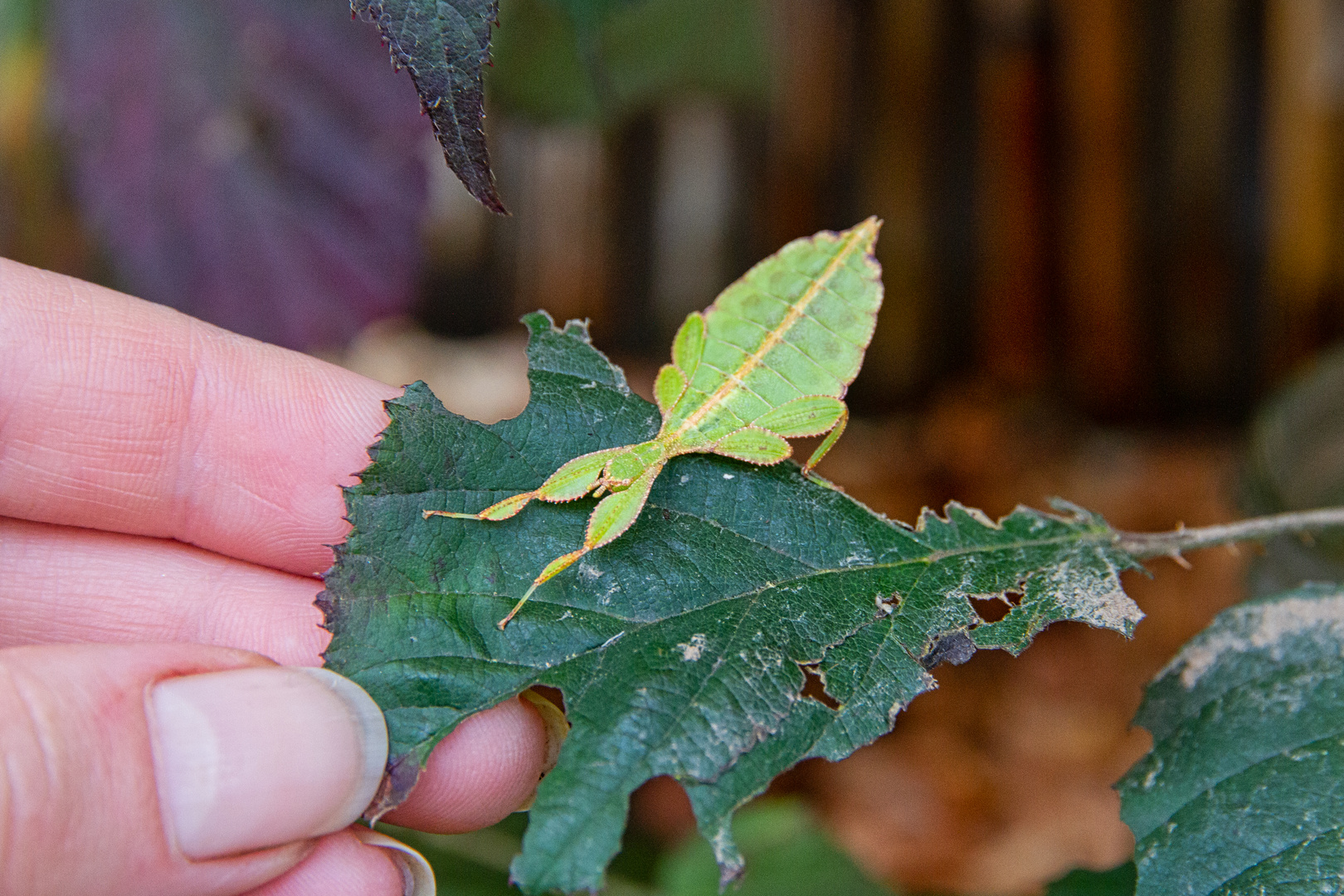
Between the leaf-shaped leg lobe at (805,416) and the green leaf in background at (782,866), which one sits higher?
the leaf-shaped leg lobe at (805,416)

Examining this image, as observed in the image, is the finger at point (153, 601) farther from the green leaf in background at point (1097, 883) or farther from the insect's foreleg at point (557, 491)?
the green leaf in background at point (1097, 883)

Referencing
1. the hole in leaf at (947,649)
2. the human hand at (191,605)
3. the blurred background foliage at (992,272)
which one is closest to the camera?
the human hand at (191,605)

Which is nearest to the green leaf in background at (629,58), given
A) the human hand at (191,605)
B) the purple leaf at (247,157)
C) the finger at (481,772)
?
the purple leaf at (247,157)

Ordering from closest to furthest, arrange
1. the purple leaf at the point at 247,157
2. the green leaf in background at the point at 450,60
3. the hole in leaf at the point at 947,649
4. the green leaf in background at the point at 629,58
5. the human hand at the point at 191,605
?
the green leaf in background at the point at 450,60 < the human hand at the point at 191,605 < the hole in leaf at the point at 947,649 < the purple leaf at the point at 247,157 < the green leaf in background at the point at 629,58

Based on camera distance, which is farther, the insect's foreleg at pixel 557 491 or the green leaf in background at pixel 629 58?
the green leaf in background at pixel 629 58

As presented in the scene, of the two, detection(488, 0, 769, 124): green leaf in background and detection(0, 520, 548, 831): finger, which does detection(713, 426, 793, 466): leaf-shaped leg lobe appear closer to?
detection(0, 520, 548, 831): finger

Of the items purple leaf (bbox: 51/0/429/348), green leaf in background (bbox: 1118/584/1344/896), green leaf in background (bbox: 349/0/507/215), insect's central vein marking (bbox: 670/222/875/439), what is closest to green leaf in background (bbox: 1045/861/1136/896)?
green leaf in background (bbox: 1118/584/1344/896)

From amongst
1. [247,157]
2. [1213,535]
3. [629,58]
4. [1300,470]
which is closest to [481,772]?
[1213,535]
